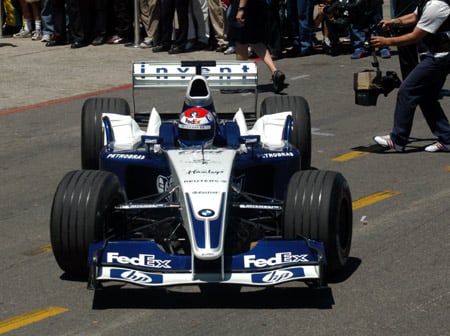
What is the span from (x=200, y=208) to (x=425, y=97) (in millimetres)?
4977

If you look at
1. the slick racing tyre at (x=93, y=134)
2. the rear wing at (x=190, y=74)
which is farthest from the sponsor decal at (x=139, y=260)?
the rear wing at (x=190, y=74)

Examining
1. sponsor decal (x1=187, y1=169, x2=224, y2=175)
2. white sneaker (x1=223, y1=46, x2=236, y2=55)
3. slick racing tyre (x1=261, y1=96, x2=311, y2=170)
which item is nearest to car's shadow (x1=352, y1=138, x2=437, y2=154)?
slick racing tyre (x1=261, y1=96, x2=311, y2=170)

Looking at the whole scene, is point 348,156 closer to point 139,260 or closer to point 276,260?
point 276,260

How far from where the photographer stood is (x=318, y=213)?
26.8ft

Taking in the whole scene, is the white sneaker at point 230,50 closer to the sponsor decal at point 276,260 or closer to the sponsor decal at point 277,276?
the sponsor decal at point 276,260

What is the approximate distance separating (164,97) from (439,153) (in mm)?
4783

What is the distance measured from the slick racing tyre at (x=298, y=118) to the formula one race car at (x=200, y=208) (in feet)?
1.43

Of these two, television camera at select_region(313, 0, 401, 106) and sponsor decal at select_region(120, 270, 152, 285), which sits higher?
television camera at select_region(313, 0, 401, 106)

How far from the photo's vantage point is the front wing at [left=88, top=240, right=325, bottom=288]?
768cm

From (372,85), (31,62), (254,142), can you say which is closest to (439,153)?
(372,85)

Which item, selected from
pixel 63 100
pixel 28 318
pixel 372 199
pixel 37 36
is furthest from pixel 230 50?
pixel 28 318

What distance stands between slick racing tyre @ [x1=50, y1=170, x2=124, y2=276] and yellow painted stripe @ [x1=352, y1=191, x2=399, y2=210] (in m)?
2.84

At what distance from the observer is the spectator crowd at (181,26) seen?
1855 centimetres

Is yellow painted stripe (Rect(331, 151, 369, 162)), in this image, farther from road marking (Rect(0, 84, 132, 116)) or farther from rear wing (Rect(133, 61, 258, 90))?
road marking (Rect(0, 84, 132, 116))
